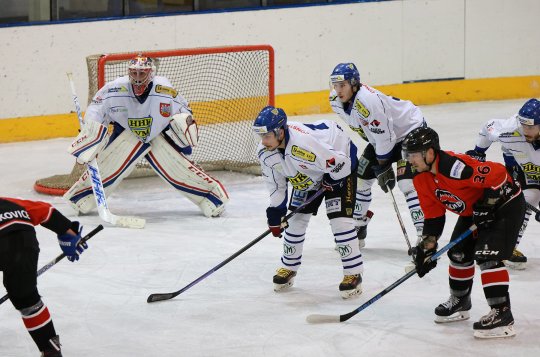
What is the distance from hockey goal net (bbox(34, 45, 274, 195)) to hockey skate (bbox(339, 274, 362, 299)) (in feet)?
9.50

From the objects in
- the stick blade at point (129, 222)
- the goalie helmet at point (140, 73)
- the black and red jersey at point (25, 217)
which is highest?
the goalie helmet at point (140, 73)

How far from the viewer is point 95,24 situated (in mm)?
8734

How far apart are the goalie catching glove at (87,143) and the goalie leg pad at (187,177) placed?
1.28ft

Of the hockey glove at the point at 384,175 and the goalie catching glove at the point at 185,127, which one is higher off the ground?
the goalie catching glove at the point at 185,127

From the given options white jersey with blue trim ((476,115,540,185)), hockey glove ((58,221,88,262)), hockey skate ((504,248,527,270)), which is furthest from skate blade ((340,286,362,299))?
hockey glove ((58,221,88,262))

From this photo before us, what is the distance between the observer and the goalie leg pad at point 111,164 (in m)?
6.54

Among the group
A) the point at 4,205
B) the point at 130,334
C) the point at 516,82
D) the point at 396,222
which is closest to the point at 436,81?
the point at 516,82

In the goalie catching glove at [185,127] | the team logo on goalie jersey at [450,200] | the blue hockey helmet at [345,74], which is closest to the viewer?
the team logo on goalie jersey at [450,200]

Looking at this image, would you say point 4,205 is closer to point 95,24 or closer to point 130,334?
point 130,334

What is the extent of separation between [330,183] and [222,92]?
11.4 feet

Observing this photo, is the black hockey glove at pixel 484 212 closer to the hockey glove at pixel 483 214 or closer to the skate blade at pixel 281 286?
the hockey glove at pixel 483 214

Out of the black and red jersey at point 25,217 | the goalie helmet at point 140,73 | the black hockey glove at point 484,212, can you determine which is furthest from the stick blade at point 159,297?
the goalie helmet at point 140,73

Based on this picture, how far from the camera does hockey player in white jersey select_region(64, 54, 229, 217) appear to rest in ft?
20.9

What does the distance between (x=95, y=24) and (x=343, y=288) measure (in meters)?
4.64
